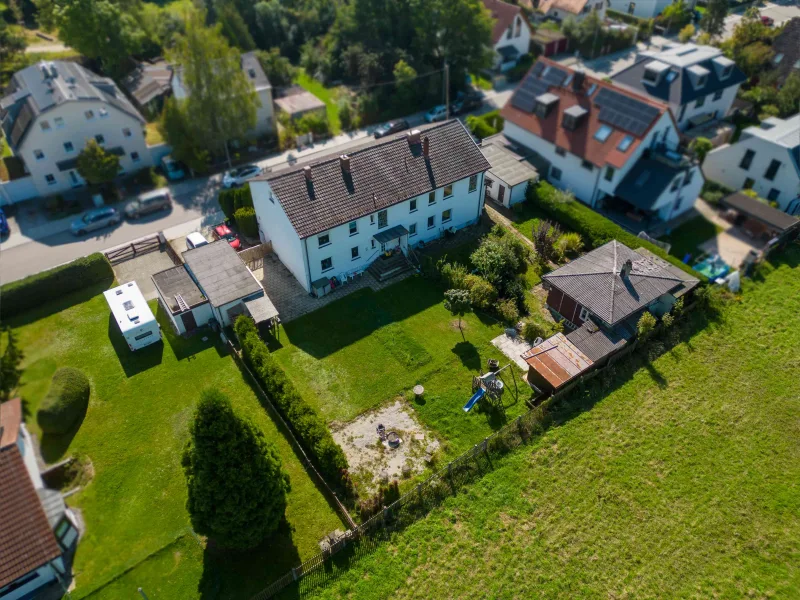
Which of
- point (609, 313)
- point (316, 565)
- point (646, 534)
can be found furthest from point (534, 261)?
point (316, 565)

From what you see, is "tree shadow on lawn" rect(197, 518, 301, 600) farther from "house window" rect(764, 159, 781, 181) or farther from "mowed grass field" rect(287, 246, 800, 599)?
"house window" rect(764, 159, 781, 181)

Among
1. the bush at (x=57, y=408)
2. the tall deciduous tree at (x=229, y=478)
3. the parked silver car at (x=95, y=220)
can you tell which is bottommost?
the parked silver car at (x=95, y=220)

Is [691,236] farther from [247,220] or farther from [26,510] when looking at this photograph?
[26,510]

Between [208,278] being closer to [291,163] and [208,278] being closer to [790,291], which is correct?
[291,163]

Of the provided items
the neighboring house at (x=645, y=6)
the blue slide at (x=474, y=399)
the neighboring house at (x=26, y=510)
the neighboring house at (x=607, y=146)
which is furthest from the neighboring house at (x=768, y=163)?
the neighboring house at (x=26, y=510)

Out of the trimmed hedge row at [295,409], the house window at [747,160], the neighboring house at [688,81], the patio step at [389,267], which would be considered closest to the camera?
the trimmed hedge row at [295,409]

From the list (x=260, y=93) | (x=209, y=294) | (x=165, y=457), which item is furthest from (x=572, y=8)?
(x=165, y=457)

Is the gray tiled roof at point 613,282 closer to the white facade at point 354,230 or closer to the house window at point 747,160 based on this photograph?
the white facade at point 354,230

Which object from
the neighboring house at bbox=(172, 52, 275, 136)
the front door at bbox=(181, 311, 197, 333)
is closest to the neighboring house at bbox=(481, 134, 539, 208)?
the neighboring house at bbox=(172, 52, 275, 136)
